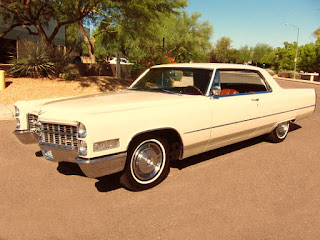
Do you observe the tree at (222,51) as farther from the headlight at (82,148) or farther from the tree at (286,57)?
the headlight at (82,148)

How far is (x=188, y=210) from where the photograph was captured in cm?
338

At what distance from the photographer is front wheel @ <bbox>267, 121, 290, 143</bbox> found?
19.8ft

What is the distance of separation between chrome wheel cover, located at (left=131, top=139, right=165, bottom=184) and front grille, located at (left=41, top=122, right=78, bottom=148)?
778 millimetres

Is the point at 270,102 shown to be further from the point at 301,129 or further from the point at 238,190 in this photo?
the point at 301,129

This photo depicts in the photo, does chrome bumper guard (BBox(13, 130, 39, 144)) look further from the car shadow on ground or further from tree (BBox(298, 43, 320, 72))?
tree (BBox(298, 43, 320, 72))

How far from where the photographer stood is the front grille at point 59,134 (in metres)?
3.43

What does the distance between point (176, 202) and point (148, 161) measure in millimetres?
663

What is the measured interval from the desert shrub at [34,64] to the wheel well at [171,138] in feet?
36.8

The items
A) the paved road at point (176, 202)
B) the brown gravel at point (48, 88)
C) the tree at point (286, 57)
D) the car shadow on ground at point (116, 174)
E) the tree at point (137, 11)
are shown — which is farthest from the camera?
the tree at point (286, 57)

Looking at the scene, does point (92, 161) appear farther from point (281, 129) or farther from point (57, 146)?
point (281, 129)

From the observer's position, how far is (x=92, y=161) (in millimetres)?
3277

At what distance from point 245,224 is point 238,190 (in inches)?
32.8

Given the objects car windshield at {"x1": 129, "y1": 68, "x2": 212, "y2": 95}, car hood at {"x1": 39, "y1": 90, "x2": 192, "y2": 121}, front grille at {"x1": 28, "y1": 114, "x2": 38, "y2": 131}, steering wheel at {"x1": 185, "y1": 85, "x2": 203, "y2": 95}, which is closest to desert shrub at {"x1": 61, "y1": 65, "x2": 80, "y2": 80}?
car windshield at {"x1": 129, "y1": 68, "x2": 212, "y2": 95}

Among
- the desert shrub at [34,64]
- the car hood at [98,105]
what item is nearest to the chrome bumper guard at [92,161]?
the car hood at [98,105]
